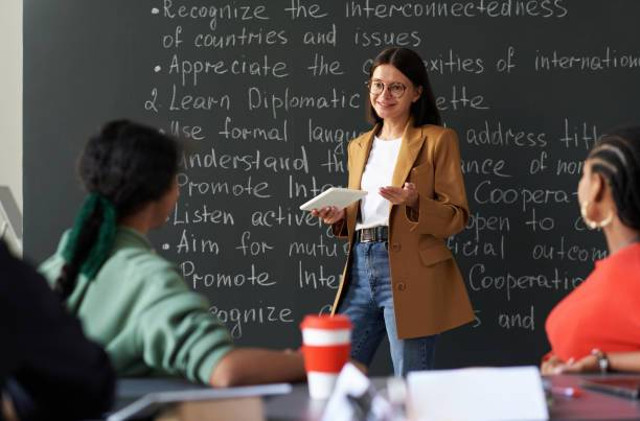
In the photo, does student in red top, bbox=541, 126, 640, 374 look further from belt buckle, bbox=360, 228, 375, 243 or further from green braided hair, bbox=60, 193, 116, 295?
belt buckle, bbox=360, 228, 375, 243

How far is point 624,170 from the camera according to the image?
1.77 m

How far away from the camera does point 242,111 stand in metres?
3.68

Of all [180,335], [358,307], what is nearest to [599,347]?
[180,335]

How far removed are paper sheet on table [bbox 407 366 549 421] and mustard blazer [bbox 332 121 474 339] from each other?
1837 millimetres

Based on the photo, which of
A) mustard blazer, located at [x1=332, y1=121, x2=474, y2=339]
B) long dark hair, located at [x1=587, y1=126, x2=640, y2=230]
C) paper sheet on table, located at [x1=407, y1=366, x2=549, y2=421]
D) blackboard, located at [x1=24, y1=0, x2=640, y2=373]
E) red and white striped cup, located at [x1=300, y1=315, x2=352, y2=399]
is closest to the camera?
paper sheet on table, located at [x1=407, y1=366, x2=549, y2=421]

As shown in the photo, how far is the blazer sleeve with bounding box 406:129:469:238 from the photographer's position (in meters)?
3.10

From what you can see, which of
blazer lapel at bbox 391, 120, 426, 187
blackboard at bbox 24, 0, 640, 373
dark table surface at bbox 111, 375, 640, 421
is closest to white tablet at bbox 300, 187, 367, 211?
blazer lapel at bbox 391, 120, 426, 187

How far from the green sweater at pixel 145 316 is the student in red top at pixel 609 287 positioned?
0.69 meters

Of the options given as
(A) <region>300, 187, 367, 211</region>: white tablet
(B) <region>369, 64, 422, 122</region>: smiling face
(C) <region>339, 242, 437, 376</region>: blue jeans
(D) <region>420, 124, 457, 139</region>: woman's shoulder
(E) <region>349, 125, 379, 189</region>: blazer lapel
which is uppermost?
(B) <region>369, 64, 422, 122</region>: smiling face

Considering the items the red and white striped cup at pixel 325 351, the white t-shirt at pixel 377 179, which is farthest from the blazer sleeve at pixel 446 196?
the red and white striped cup at pixel 325 351

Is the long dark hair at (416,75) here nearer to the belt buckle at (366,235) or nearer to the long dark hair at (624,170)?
the belt buckle at (366,235)

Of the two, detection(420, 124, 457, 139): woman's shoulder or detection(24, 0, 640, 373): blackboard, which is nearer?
detection(420, 124, 457, 139): woman's shoulder

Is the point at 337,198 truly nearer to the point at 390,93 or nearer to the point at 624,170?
the point at 390,93

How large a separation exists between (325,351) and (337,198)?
157 cm
